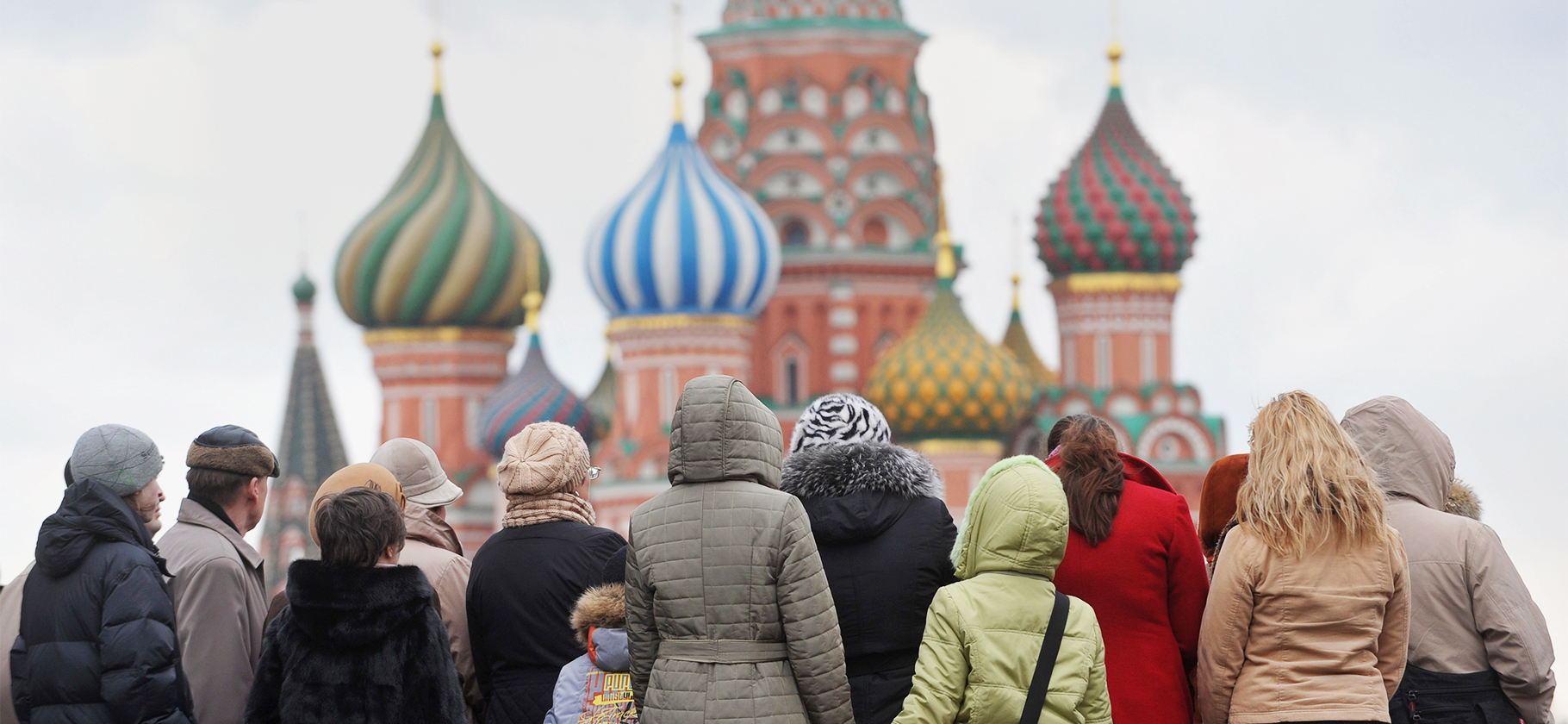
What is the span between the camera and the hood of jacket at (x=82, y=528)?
519 cm

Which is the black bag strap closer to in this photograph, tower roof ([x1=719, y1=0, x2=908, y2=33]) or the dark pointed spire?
tower roof ([x1=719, y1=0, x2=908, y2=33])

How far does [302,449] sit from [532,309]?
6.65 metres

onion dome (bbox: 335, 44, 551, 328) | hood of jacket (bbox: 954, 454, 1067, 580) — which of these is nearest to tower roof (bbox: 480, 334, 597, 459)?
onion dome (bbox: 335, 44, 551, 328)

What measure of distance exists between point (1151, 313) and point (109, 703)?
24.6 metres

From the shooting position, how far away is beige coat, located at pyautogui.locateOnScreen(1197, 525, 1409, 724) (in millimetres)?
4914

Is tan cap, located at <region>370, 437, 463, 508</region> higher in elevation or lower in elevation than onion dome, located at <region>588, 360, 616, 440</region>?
higher

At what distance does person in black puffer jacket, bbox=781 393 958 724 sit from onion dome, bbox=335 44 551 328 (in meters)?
26.3

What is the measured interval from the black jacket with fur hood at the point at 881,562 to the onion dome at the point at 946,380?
72.8ft

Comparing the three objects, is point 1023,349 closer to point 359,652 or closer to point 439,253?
point 439,253

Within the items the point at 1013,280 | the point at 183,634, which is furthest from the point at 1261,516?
the point at 1013,280

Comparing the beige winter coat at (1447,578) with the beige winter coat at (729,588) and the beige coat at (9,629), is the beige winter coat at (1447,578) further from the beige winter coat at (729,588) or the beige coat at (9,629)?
the beige coat at (9,629)

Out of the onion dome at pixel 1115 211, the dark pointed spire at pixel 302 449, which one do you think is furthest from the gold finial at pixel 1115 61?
the dark pointed spire at pixel 302 449

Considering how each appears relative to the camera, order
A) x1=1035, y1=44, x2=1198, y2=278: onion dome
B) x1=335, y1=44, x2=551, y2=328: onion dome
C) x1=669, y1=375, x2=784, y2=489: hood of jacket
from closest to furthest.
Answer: x1=669, y1=375, x2=784, y2=489: hood of jacket → x1=1035, y1=44, x2=1198, y2=278: onion dome → x1=335, y1=44, x2=551, y2=328: onion dome

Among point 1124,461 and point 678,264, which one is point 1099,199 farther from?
point 1124,461
